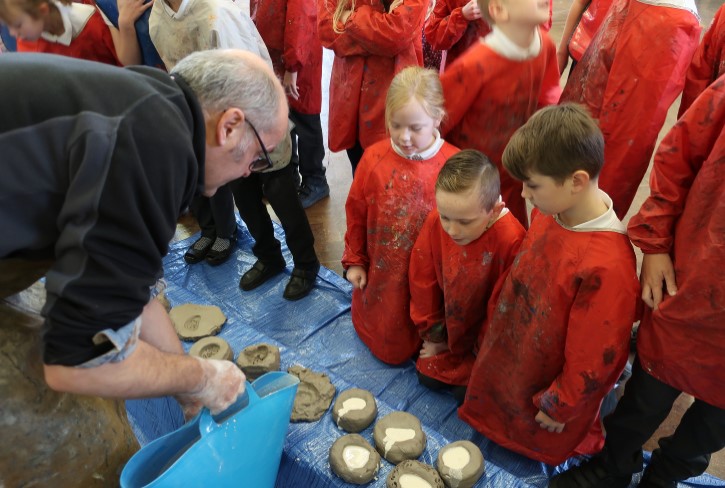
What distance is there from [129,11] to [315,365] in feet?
5.66

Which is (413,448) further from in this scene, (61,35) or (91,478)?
(61,35)

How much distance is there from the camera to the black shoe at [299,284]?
2.46 m

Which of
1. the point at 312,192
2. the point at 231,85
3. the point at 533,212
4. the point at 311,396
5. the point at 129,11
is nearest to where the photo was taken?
the point at 231,85

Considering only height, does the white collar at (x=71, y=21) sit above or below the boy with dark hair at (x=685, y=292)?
above

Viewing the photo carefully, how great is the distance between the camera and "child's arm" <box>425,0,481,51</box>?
7.40 feet

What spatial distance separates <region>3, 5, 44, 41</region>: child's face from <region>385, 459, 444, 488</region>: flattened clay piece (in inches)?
84.2

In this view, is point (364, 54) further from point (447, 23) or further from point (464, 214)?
point (464, 214)

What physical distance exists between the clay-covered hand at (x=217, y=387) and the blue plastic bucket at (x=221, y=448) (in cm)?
3

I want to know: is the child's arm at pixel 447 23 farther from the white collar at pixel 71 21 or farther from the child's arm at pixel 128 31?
the white collar at pixel 71 21

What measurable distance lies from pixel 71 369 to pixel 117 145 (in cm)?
40

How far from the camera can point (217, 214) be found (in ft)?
8.57

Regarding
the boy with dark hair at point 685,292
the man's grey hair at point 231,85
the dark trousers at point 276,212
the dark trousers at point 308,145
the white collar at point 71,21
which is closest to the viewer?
the man's grey hair at point 231,85

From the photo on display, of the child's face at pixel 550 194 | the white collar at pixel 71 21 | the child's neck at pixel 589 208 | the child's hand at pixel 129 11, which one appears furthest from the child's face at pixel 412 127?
the white collar at pixel 71 21

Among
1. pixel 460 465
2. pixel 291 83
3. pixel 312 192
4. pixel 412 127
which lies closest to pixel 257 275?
pixel 312 192
